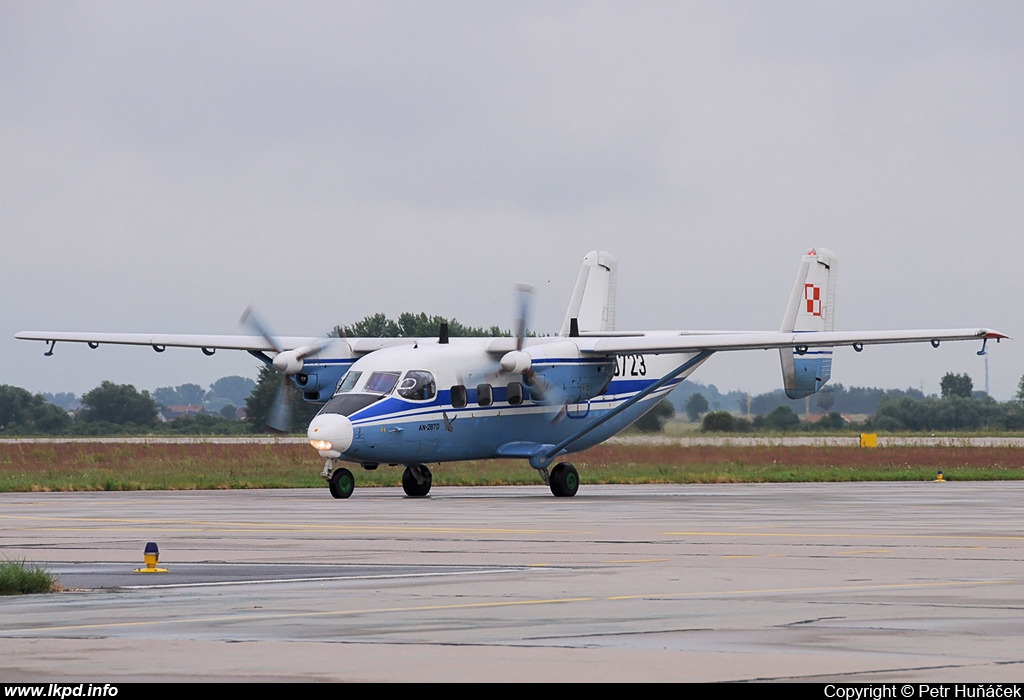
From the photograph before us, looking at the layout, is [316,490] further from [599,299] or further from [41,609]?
[41,609]

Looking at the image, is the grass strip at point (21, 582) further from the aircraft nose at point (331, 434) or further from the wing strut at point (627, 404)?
the wing strut at point (627, 404)

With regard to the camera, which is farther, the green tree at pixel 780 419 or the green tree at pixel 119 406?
the green tree at pixel 119 406

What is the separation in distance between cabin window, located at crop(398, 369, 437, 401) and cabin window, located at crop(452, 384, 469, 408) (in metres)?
0.66

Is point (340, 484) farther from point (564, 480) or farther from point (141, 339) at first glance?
point (141, 339)

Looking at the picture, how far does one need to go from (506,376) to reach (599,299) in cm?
1094

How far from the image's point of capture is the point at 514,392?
121ft

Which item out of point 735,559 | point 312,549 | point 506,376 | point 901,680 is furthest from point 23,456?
point 901,680

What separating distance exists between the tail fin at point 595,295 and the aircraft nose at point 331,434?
599 inches

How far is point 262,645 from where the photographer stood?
33.2 feet

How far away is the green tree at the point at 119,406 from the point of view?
129875 mm

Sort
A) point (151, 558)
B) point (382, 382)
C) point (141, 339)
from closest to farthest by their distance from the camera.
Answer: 1. point (151, 558)
2. point (382, 382)
3. point (141, 339)

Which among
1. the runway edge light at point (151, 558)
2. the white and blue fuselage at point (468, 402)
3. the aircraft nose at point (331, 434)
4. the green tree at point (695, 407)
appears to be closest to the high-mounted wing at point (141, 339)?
the white and blue fuselage at point (468, 402)

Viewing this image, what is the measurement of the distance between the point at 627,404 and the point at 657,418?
18.3 ft

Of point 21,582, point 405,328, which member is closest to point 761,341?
point 21,582
